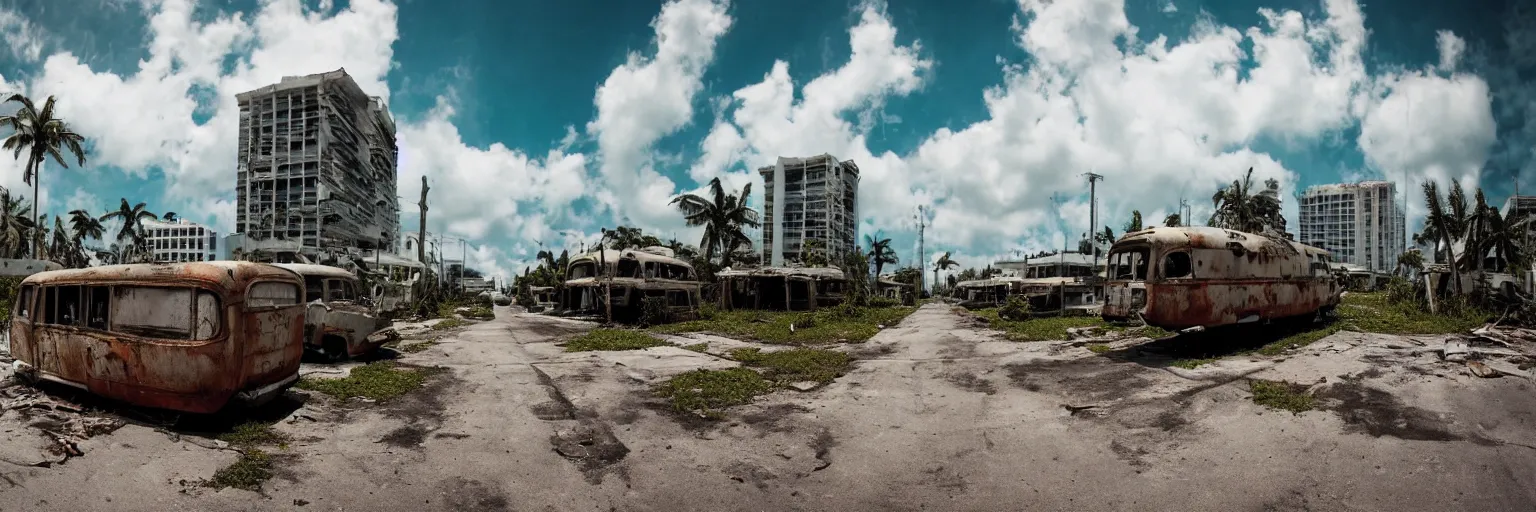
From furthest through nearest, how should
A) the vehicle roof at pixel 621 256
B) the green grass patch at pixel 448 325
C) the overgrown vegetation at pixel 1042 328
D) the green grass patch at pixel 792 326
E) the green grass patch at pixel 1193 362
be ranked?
the vehicle roof at pixel 621 256
the green grass patch at pixel 448 325
the green grass patch at pixel 792 326
the overgrown vegetation at pixel 1042 328
the green grass patch at pixel 1193 362

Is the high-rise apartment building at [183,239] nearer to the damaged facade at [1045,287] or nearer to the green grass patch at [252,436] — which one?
the damaged facade at [1045,287]

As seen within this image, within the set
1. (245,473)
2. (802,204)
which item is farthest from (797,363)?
(802,204)

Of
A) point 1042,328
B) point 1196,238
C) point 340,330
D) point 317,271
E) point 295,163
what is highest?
point 295,163

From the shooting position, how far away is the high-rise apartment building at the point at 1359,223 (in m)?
95.2

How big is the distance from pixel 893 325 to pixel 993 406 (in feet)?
56.5

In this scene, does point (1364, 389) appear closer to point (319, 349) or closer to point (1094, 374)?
point (1094, 374)

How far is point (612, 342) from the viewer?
1873 centimetres

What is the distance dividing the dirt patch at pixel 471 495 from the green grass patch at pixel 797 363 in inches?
250

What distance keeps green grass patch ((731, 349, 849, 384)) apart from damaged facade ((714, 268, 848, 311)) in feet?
59.6

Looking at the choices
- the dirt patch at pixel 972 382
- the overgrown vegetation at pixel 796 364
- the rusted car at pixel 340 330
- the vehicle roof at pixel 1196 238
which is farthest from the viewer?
the rusted car at pixel 340 330

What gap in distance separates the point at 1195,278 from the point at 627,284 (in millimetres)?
20766

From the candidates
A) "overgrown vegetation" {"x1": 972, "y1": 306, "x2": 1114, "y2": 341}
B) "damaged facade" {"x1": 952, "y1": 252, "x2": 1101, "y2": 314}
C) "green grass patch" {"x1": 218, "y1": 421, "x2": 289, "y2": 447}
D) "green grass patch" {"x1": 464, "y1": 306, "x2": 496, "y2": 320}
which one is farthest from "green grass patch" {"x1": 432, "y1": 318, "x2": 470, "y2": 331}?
"damaged facade" {"x1": 952, "y1": 252, "x2": 1101, "y2": 314}

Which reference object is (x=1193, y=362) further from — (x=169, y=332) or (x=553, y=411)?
(x=169, y=332)

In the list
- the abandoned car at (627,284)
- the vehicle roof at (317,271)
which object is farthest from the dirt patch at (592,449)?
the abandoned car at (627,284)
